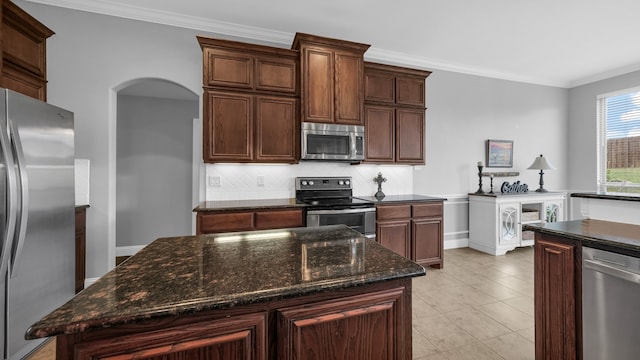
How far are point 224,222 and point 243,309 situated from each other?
2.04 m

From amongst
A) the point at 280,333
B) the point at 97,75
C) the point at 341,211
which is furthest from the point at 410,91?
the point at 97,75

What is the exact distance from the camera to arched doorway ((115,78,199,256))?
4.43 meters

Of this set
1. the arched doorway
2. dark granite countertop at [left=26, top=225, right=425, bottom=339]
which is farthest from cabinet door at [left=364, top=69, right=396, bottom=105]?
the arched doorway

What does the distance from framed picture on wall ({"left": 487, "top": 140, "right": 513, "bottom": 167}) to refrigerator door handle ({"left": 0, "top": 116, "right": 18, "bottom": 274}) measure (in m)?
5.63

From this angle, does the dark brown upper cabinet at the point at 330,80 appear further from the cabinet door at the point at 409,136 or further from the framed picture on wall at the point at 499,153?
the framed picture on wall at the point at 499,153

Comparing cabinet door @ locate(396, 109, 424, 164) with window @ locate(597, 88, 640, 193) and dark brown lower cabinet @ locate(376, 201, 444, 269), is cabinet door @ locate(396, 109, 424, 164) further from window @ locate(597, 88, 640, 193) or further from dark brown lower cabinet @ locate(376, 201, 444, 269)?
window @ locate(597, 88, 640, 193)

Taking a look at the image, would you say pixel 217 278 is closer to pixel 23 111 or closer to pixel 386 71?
pixel 23 111

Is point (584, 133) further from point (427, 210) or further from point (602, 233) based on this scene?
point (602, 233)

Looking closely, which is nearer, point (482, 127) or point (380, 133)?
point (380, 133)

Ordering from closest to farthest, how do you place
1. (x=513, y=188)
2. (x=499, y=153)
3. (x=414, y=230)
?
(x=414, y=230) → (x=513, y=188) → (x=499, y=153)

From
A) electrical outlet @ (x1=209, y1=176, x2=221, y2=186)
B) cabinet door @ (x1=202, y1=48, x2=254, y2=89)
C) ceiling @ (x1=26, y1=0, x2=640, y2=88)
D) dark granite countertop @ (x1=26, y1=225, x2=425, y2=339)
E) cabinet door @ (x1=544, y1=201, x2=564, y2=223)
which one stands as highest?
ceiling @ (x1=26, y1=0, x2=640, y2=88)

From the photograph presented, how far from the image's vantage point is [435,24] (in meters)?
3.26

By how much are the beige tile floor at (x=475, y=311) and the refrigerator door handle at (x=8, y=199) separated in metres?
2.67

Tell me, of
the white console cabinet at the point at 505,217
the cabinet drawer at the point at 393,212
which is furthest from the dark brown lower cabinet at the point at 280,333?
the white console cabinet at the point at 505,217
